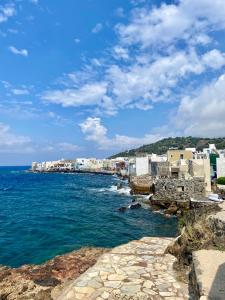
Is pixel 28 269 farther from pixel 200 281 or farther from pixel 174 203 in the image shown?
pixel 174 203

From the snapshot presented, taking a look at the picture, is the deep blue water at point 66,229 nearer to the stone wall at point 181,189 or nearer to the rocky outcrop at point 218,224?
the stone wall at point 181,189

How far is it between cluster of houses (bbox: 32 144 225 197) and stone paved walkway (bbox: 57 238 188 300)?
24.4 meters

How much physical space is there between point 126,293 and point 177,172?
3513 cm

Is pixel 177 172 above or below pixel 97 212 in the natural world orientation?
above

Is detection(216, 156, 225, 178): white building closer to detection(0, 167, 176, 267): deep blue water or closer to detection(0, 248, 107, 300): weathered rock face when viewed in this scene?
detection(0, 167, 176, 267): deep blue water

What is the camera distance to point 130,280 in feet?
29.0

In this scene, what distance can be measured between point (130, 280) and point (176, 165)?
36.8 meters

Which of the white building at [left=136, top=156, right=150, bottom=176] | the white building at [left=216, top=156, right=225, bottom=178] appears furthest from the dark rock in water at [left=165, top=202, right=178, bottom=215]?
the white building at [left=136, top=156, right=150, bottom=176]

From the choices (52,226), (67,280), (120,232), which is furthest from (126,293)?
(52,226)

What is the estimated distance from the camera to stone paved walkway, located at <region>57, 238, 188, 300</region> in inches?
313

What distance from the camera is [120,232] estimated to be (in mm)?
21750

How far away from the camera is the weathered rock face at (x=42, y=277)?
382 inches

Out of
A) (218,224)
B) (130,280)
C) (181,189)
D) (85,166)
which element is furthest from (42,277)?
(85,166)

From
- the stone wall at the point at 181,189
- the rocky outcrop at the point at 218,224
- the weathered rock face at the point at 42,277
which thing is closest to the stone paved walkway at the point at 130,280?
the weathered rock face at the point at 42,277
